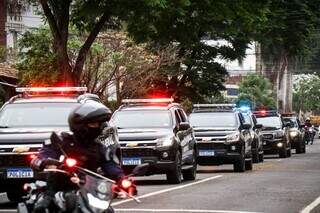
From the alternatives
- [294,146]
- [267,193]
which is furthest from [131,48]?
[267,193]

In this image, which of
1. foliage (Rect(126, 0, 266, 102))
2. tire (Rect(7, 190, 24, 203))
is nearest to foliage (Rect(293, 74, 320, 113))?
foliage (Rect(126, 0, 266, 102))

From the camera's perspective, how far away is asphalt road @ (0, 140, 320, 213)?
12.9 m

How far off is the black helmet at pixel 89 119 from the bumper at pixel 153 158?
11593 millimetres

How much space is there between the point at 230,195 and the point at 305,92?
100m

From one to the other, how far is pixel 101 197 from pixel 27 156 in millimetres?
7702

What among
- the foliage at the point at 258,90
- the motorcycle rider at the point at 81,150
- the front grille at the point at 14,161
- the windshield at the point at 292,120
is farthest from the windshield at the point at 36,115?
the foliage at the point at 258,90

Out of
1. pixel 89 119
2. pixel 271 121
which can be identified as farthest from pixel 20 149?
pixel 271 121

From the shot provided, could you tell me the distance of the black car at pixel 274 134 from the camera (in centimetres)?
3338

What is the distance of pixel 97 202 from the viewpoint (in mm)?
5574

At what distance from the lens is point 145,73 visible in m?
36.6

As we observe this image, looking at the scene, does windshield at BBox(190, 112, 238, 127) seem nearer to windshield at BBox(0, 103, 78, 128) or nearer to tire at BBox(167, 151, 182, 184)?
tire at BBox(167, 151, 182, 184)

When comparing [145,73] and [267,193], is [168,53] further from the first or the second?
[267,193]

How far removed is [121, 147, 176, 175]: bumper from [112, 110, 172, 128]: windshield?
941 mm

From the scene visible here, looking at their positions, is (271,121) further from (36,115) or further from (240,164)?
(36,115)
